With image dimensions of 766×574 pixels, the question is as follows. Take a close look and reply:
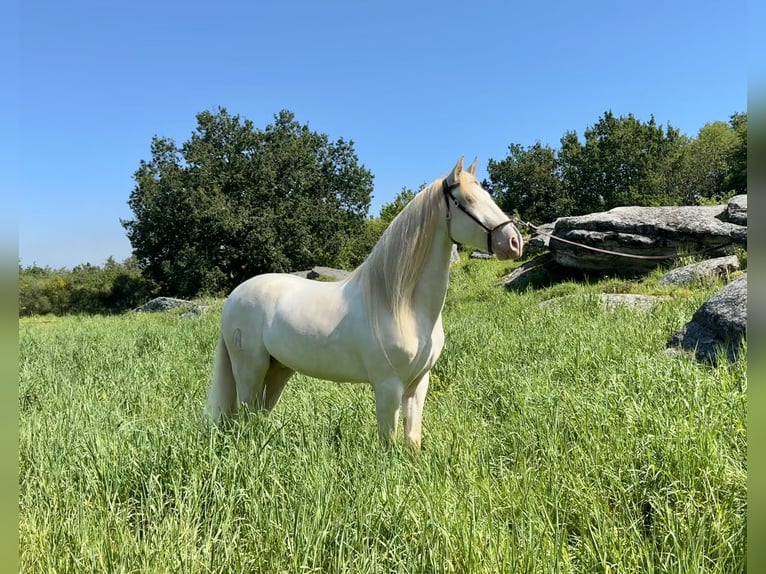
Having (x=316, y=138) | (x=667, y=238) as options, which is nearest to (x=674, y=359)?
(x=667, y=238)

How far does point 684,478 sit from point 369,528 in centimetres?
132

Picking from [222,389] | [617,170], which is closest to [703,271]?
[222,389]

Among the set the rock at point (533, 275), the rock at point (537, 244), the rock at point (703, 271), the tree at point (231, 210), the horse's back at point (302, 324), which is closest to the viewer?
the horse's back at point (302, 324)

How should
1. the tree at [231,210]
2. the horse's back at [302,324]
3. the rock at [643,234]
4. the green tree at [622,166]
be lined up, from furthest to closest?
the green tree at [622,166]
the tree at [231,210]
the rock at [643,234]
the horse's back at [302,324]

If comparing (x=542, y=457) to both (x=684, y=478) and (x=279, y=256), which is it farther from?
(x=279, y=256)

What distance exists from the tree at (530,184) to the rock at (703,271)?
95.2ft

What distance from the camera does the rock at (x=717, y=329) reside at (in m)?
3.68

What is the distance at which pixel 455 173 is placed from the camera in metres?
2.38

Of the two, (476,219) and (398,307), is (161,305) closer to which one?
(398,307)

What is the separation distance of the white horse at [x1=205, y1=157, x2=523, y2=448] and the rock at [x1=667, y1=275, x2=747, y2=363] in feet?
7.84

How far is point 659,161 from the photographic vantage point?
112 feet

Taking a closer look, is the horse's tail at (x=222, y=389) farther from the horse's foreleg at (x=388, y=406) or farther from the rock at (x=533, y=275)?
the rock at (x=533, y=275)

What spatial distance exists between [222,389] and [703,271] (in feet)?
25.1

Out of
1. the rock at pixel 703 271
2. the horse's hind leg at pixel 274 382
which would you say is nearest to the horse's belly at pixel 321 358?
the horse's hind leg at pixel 274 382
